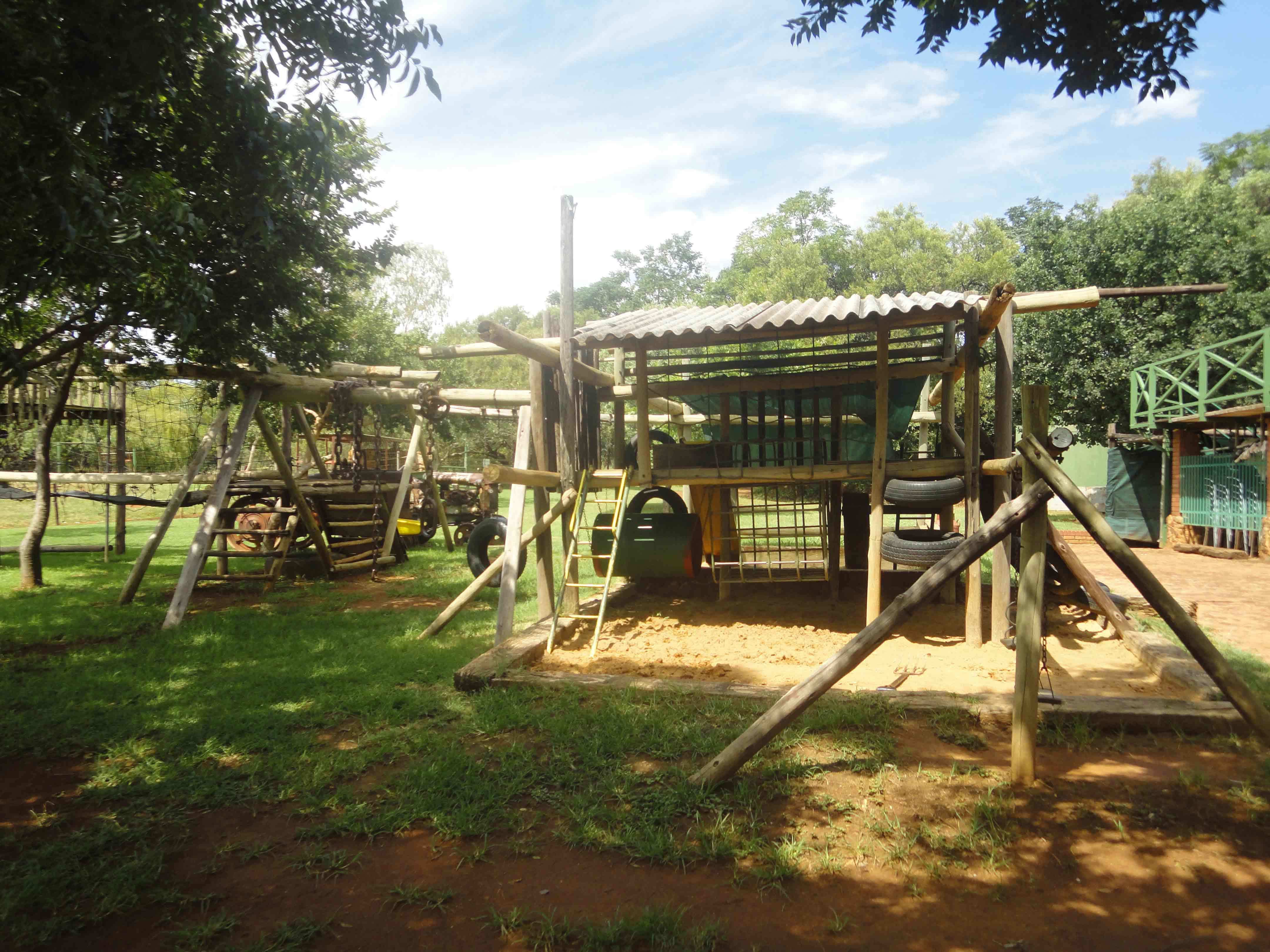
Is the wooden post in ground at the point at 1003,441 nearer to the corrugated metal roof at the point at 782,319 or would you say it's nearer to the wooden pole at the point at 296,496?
the corrugated metal roof at the point at 782,319

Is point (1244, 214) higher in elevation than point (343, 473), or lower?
higher

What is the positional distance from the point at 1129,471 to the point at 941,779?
56.4ft

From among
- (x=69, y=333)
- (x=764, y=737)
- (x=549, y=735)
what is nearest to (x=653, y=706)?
(x=549, y=735)

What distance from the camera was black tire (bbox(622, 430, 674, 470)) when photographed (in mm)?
8359

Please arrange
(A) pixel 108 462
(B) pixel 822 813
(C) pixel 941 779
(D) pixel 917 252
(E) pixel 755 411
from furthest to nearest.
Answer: (D) pixel 917 252, (A) pixel 108 462, (E) pixel 755 411, (C) pixel 941 779, (B) pixel 822 813

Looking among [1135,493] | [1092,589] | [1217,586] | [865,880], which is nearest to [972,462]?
[1092,589]

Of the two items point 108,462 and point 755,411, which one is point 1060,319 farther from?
point 108,462

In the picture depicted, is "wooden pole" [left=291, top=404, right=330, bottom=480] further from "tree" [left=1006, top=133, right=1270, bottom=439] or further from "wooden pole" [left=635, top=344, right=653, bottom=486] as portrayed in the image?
"tree" [left=1006, top=133, right=1270, bottom=439]

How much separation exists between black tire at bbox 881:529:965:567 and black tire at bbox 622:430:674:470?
2.59 m

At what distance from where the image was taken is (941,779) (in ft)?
13.1

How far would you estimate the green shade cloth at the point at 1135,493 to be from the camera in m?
17.7

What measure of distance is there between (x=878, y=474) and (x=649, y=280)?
50001 millimetres

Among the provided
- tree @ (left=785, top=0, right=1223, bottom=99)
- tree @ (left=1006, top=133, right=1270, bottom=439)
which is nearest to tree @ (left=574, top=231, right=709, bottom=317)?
tree @ (left=1006, top=133, right=1270, bottom=439)

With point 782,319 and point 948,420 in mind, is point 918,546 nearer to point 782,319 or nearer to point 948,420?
point 948,420
